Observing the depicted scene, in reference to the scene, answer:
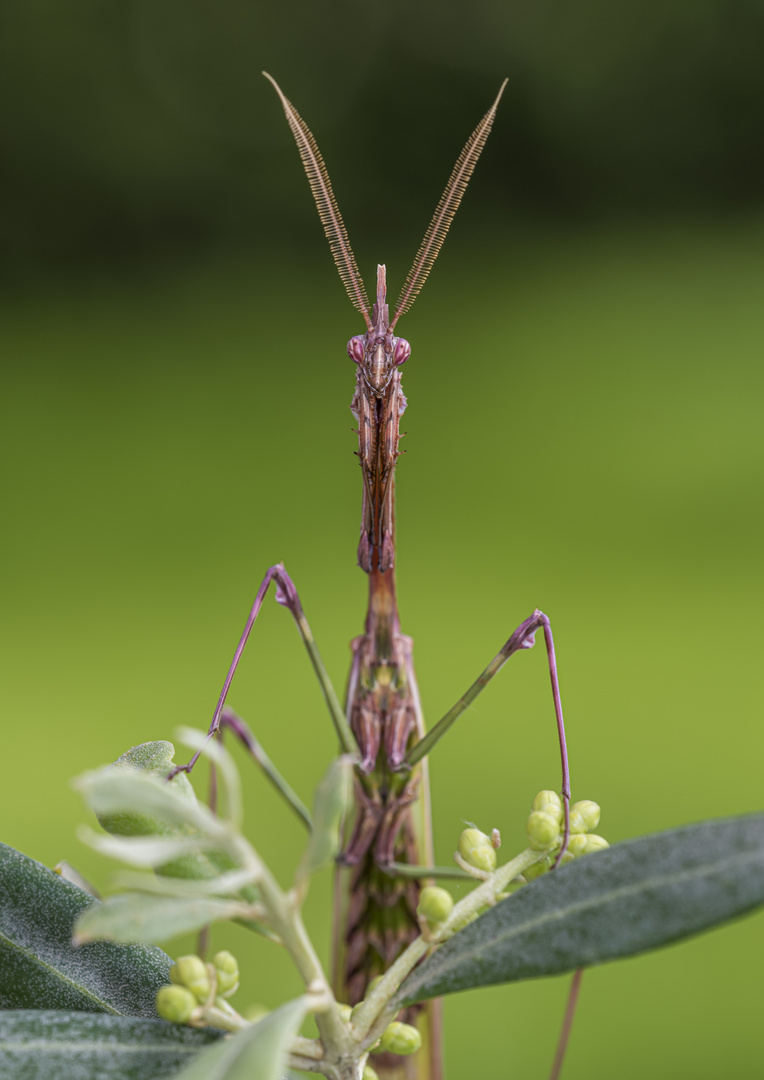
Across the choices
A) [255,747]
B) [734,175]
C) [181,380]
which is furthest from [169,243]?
[255,747]

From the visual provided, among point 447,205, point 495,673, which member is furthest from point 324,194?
point 495,673

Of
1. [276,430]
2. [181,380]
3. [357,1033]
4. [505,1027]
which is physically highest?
[181,380]

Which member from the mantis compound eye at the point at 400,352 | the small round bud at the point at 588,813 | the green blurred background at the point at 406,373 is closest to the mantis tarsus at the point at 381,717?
the mantis compound eye at the point at 400,352

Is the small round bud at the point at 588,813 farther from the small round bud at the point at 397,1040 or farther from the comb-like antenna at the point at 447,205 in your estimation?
the comb-like antenna at the point at 447,205

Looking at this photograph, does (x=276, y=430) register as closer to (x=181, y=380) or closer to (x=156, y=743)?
(x=181, y=380)

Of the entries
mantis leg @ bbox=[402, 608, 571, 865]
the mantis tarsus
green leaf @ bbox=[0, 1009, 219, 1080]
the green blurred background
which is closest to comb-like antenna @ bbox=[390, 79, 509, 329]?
the mantis tarsus
